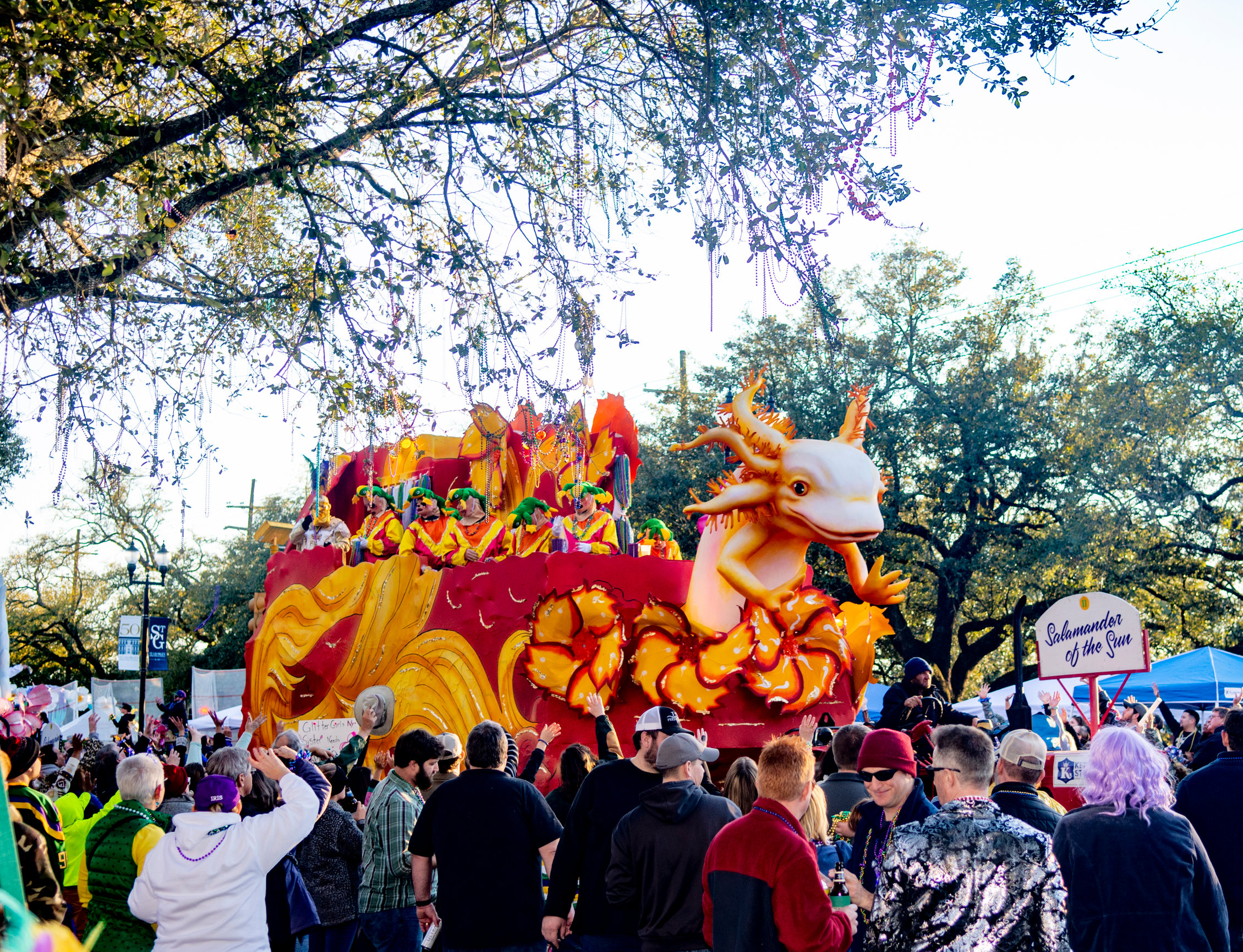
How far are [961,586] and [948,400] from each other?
139 inches

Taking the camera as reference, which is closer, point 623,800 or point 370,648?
point 623,800

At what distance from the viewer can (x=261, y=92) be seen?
18.9 feet

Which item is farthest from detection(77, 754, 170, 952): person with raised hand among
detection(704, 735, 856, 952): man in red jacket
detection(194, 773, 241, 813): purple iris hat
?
detection(704, 735, 856, 952): man in red jacket

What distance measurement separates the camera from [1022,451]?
2116 centimetres

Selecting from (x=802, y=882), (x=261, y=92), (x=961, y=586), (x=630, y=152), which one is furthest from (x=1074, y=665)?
(x=961, y=586)

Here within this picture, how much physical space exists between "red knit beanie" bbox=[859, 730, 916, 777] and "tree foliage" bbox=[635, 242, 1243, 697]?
16.0 m

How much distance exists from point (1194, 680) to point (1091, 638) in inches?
318

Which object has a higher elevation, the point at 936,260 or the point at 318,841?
the point at 936,260

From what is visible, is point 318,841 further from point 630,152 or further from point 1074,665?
point 1074,665

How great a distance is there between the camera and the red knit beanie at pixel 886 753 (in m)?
4.08

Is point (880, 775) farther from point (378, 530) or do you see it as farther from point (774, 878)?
point (378, 530)

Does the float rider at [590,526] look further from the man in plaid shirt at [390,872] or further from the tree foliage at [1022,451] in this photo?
the tree foliage at [1022,451]

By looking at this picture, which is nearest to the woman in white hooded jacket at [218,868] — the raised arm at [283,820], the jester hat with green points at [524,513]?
the raised arm at [283,820]

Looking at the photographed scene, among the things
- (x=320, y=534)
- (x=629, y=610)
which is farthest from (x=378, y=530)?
(x=629, y=610)
